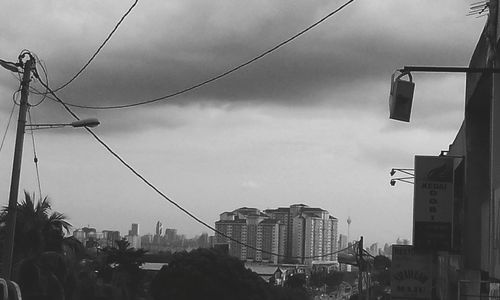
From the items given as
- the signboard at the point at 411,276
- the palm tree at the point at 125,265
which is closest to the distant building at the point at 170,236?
the palm tree at the point at 125,265

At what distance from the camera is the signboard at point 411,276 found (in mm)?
21516

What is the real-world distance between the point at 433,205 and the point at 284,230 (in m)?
84.1

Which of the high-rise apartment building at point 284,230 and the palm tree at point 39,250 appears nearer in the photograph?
the palm tree at point 39,250

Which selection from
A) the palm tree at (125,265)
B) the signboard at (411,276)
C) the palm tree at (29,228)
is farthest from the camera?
the palm tree at (125,265)

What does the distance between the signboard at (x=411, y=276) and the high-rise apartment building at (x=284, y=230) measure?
6644 centimetres

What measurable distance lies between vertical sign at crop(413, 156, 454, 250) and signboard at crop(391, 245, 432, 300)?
2043 millimetres

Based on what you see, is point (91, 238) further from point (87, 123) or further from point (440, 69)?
point (440, 69)

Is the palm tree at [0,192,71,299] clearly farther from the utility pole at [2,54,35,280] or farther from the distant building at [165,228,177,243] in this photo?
the distant building at [165,228,177,243]

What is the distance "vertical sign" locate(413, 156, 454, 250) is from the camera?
63.2ft

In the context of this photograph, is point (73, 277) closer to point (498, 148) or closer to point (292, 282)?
point (498, 148)

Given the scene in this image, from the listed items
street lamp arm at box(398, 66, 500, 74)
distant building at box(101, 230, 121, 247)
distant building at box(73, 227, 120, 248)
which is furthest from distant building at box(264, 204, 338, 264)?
street lamp arm at box(398, 66, 500, 74)

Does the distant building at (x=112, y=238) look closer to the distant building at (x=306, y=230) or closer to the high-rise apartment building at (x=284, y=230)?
the high-rise apartment building at (x=284, y=230)

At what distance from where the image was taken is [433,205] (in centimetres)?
1939

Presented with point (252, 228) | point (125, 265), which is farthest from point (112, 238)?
point (252, 228)
